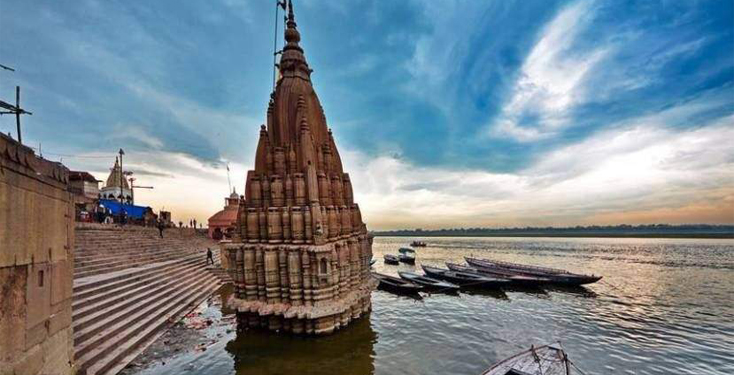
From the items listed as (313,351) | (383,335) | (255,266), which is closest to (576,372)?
(383,335)

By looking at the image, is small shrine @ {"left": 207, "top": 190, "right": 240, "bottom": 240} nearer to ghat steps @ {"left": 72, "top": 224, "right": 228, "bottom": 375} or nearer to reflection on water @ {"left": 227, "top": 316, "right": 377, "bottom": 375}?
ghat steps @ {"left": 72, "top": 224, "right": 228, "bottom": 375}

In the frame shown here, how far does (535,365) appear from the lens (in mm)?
9336

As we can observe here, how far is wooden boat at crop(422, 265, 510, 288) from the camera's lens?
78.6 ft

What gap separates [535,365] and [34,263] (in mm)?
12241

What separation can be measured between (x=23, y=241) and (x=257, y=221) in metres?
8.49

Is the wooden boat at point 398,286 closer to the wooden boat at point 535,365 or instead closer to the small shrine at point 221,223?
the wooden boat at point 535,365

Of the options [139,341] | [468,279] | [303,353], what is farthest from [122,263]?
[468,279]

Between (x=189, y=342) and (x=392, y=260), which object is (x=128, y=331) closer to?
(x=189, y=342)

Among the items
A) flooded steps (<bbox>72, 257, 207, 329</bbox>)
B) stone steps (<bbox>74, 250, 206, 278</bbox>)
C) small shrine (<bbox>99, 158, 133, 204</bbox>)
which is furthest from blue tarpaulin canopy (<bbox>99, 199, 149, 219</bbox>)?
flooded steps (<bbox>72, 257, 207, 329</bbox>)

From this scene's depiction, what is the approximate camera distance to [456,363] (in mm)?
10898

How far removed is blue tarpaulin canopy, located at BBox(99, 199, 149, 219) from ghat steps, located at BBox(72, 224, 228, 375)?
1656cm

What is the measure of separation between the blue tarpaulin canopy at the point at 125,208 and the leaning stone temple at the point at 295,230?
31157 millimetres

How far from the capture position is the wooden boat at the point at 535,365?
29.4ft

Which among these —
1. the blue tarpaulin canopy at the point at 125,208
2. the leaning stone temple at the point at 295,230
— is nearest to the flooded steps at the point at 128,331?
the leaning stone temple at the point at 295,230
